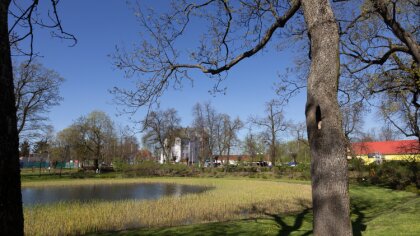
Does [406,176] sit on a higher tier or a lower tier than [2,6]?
lower

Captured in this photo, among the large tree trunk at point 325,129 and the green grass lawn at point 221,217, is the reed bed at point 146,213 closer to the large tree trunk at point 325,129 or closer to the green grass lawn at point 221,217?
the green grass lawn at point 221,217

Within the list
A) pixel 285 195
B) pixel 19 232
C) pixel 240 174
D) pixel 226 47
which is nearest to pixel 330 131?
pixel 19 232

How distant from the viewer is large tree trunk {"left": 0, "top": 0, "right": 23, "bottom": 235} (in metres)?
3.05

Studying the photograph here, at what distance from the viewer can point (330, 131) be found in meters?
4.52

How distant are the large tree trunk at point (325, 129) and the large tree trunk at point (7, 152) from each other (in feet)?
10.9

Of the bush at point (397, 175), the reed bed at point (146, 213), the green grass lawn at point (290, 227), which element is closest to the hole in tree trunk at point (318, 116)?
the green grass lawn at point (290, 227)

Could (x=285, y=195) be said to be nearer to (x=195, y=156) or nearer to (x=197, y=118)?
(x=197, y=118)

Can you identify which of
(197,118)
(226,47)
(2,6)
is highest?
(197,118)

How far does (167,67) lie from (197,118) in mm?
62674

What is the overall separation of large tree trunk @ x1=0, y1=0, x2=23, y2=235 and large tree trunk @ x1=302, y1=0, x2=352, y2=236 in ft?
10.9

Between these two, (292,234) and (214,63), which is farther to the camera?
(292,234)

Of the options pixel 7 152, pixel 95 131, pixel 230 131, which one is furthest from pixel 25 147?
pixel 7 152

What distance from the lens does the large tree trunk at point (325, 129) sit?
436 centimetres

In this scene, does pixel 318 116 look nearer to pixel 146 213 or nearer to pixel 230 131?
pixel 146 213
